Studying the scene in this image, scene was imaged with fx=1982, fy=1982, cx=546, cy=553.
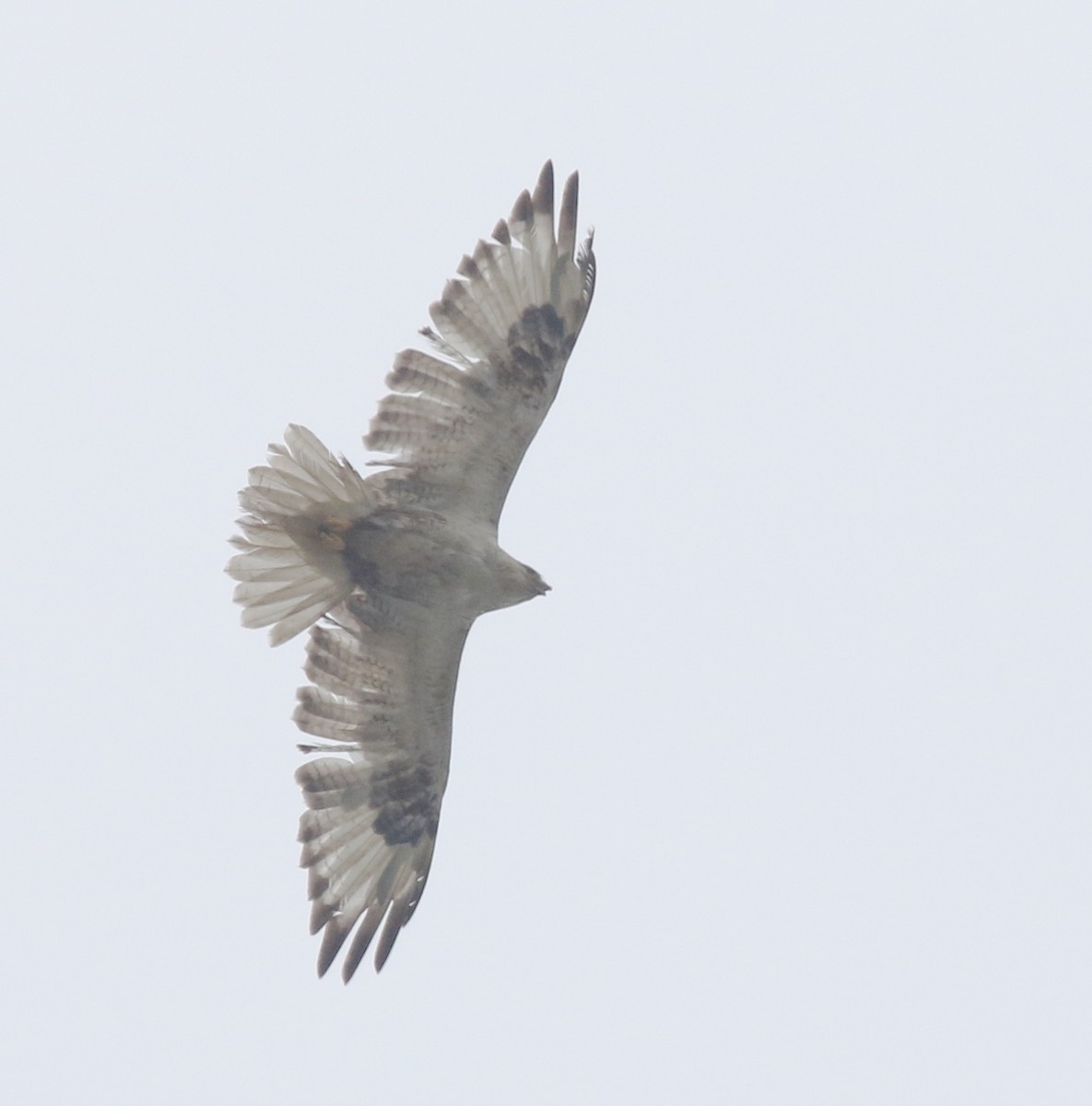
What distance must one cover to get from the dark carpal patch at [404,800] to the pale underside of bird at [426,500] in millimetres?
394

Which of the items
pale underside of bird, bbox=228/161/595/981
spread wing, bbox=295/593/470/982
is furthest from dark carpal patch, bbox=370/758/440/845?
pale underside of bird, bbox=228/161/595/981

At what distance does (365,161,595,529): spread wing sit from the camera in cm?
996

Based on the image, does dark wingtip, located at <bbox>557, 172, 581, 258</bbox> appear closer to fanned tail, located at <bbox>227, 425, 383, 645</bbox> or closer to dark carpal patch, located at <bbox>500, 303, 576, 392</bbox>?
dark carpal patch, located at <bbox>500, 303, 576, 392</bbox>

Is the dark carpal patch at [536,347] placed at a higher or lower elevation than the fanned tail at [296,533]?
higher

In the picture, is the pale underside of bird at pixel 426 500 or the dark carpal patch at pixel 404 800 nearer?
the pale underside of bird at pixel 426 500

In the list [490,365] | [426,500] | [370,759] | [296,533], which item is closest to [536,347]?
[490,365]

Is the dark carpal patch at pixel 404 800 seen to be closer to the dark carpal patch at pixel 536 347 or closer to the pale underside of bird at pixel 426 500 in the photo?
the pale underside of bird at pixel 426 500

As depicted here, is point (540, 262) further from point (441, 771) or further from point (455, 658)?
point (441, 771)

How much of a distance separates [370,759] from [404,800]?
0.29 meters

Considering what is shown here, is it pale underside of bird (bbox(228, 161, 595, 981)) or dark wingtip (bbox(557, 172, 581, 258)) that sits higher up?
dark wingtip (bbox(557, 172, 581, 258))

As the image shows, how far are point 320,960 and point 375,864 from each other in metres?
0.57

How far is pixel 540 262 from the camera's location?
33.1ft

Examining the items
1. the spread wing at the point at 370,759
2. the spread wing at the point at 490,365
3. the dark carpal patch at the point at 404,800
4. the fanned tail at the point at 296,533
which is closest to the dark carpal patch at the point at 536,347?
the spread wing at the point at 490,365

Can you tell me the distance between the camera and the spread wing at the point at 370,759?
408 inches
